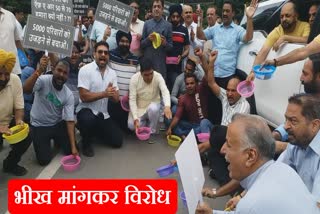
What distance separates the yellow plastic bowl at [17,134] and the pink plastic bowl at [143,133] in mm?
1534

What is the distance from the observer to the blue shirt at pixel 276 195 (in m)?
1.55

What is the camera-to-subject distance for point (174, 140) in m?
4.74

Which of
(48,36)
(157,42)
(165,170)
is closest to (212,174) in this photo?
(165,170)

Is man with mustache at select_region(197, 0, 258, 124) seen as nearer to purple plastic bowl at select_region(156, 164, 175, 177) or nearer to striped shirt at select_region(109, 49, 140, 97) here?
striped shirt at select_region(109, 49, 140, 97)

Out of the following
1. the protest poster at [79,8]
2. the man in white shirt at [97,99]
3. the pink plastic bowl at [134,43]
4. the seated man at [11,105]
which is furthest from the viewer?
the protest poster at [79,8]

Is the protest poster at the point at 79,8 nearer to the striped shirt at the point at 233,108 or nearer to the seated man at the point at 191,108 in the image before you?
the seated man at the point at 191,108

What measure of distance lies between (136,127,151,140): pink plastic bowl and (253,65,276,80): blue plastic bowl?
1681 mm

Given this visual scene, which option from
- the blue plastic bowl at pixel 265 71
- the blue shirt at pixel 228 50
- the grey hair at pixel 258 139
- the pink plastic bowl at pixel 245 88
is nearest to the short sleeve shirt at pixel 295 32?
the blue plastic bowl at pixel 265 71

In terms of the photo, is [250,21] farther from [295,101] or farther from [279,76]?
[295,101]

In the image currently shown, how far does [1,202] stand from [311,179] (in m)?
2.59

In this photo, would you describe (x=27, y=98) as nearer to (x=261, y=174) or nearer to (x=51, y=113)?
(x=51, y=113)

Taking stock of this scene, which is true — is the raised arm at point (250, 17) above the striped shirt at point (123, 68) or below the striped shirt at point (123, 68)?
above

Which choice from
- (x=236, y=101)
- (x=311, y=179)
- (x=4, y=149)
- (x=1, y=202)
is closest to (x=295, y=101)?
(x=311, y=179)

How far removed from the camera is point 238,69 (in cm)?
473
